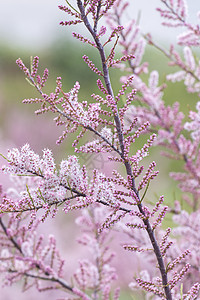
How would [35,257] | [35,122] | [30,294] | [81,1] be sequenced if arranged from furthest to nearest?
[35,122] < [30,294] < [35,257] < [81,1]

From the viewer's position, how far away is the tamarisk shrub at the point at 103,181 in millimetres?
713

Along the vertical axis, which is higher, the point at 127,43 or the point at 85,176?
the point at 127,43

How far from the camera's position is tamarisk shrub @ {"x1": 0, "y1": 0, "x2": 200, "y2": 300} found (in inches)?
28.1

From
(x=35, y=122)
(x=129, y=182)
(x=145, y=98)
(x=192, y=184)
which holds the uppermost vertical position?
(x=35, y=122)

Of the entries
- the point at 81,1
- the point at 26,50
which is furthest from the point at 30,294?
the point at 26,50

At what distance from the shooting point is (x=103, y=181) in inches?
29.7

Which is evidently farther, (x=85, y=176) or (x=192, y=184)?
(x=192, y=184)

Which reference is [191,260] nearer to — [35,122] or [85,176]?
[85,176]

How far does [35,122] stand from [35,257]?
535 centimetres

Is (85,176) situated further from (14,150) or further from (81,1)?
(81,1)

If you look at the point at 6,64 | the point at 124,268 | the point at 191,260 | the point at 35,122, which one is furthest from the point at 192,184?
the point at 6,64

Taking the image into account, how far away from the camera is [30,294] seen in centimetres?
257

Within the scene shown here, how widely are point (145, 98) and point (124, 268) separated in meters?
1.69

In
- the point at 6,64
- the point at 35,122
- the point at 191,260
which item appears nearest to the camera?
the point at 191,260
